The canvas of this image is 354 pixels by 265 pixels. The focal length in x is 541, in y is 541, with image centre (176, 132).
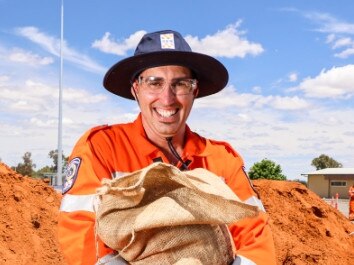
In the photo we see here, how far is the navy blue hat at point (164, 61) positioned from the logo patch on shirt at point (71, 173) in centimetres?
68

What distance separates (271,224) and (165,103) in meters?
9.36

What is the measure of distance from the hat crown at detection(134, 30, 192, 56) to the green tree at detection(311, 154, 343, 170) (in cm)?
8103

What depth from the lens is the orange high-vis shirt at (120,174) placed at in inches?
95.7

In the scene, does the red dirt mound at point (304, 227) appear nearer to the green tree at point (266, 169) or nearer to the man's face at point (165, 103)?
the man's face at point (165, 103)

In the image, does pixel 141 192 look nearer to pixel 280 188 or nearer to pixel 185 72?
pixel 185 72

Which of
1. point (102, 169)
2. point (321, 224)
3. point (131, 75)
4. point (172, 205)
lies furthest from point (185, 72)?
point (321, 224)

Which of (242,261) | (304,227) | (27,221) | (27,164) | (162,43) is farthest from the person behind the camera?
(27,164)

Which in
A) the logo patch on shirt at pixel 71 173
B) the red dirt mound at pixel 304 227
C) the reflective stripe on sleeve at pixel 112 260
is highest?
the logo patch on shirt at pixel 71 173

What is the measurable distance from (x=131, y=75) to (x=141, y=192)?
1217mm

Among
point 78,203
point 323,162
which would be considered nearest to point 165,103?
point 78,203

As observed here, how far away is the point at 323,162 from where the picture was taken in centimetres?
8112

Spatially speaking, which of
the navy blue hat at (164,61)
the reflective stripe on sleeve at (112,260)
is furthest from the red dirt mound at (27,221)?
the reflective stripe on sleeve at (112,260)

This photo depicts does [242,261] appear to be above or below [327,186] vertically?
above

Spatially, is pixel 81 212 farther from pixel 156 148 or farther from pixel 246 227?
pixel 246 227
